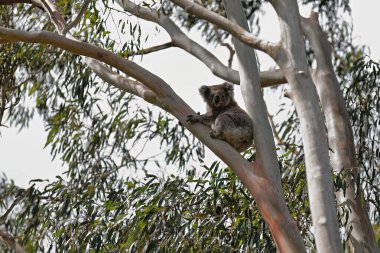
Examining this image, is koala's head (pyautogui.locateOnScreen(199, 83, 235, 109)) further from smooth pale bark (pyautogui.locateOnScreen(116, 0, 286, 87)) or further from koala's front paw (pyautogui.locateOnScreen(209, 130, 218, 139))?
koala's front paw (pyautogui.locateOnScreen(209, 130, 218, 139))

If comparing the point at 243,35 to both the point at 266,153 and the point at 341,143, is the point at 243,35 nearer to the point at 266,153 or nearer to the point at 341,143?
the point at 266,153

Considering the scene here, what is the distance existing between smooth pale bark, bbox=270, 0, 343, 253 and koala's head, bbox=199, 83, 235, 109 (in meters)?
0.83

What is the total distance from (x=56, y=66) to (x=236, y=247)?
4092mm

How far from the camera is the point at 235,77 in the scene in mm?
7145

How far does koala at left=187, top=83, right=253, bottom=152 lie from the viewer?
535 centimetres

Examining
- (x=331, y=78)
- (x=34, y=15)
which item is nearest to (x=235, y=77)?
(x=331, y=78)

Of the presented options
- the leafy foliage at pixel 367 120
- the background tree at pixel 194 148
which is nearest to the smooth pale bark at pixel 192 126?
the background tree at pixel 194 148

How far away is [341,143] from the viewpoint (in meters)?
7.16

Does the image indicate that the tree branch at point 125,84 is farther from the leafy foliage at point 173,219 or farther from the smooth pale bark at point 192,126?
the leafy foliage at point 173,219

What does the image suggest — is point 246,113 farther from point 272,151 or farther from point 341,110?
point 341,110

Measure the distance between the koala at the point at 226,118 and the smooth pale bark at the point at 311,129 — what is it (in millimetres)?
401

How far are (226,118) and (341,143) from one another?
6.10ft

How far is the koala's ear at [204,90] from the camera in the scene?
6656mm

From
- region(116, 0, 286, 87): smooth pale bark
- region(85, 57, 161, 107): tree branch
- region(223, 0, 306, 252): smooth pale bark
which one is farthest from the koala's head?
region(85, 57, 161, 107): tree branch
